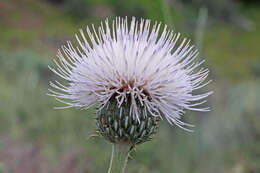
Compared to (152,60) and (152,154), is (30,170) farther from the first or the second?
(152,60)

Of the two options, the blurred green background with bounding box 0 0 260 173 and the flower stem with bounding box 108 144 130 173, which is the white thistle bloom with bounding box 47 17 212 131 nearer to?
the flower stem with bounding box 108 144 130 173

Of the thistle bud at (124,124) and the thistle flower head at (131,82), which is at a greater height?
the thistle flower head at (131,82)

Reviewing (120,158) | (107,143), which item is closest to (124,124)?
(120,158)

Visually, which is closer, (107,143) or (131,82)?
(131,82)

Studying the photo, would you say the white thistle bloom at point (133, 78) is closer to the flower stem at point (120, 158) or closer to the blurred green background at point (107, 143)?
the flower stem at point (120, 158)

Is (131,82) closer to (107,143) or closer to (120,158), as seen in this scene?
(120,158)

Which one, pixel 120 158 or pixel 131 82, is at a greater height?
pixel 131 82

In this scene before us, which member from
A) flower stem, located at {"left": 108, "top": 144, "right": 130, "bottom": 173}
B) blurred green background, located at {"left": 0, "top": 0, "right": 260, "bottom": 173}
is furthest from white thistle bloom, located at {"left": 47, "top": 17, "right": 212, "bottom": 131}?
blurred green background, located at {"left": 0, "top": 0, "right": 260, "bottom": 173}

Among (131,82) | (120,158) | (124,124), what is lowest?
(120,158)

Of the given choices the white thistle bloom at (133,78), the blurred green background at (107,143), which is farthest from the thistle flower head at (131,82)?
the blurred green background at (107,143)

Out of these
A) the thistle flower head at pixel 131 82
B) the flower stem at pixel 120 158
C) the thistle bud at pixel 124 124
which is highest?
the thistle flower head at pixel 131 82

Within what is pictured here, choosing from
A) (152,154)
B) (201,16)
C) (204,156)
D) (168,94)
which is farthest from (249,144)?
(168,94)
